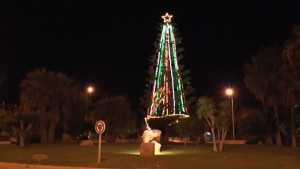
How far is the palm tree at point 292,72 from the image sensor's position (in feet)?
118

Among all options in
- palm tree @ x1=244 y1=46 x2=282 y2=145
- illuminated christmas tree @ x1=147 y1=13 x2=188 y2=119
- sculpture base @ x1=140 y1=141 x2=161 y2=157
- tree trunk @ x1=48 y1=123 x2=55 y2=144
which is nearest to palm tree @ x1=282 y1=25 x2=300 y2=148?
palm tree @ x1=244 y1=46 x2=282 y2=145

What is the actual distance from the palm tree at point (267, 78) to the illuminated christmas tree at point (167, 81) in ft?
30.1

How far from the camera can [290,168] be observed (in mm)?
19141

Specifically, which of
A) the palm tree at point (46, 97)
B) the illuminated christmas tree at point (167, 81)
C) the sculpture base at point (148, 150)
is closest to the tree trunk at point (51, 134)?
the palm tree at point (46, 97)

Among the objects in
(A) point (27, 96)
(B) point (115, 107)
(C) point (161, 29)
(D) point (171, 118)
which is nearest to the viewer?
(C) point (161, 29)

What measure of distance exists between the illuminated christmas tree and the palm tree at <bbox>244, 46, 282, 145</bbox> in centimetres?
916

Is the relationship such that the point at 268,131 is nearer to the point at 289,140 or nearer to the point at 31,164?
the point at 289,140

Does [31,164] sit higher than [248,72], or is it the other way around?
[248,72]

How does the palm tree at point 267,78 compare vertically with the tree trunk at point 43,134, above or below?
above

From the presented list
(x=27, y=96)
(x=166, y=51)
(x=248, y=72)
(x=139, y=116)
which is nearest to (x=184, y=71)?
(x=166, y=51)

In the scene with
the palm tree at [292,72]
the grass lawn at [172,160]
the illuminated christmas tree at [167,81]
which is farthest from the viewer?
the illuminated christmas tree at [167,81]

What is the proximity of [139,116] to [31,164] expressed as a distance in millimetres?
60923

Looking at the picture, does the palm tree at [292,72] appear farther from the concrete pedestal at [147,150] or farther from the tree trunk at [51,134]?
the tree trunk at [51,134]

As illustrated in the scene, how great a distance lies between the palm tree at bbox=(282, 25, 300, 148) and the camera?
3588 centimetres
